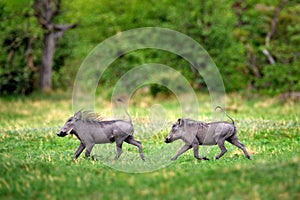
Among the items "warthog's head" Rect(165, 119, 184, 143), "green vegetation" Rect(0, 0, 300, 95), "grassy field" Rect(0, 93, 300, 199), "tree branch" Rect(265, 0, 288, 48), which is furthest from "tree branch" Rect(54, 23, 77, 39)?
"warthog's head" Rect(165, 119, 184, 143)

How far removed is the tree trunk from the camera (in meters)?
34.6

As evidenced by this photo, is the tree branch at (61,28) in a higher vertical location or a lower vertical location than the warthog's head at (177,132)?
higher

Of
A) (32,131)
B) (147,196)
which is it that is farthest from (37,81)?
(147,196)

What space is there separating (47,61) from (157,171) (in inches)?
990

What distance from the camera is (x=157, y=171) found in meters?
11.1

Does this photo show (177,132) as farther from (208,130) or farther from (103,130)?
(103,130)

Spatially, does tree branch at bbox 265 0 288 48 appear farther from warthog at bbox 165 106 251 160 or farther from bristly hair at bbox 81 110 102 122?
bristly hair at bbox 81 110 102 122

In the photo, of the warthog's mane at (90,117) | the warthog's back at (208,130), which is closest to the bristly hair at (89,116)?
the warthog's mane at (90,117)

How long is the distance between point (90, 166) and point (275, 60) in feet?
66.1

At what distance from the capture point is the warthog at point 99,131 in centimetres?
1244

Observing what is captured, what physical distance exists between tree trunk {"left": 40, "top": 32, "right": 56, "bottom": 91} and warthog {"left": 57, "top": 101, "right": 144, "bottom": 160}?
22481mm

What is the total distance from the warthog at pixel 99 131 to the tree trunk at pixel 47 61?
73.8 feet

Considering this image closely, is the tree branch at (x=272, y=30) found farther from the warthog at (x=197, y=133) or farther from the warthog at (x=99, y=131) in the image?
the warthog at (x=99, y=131)

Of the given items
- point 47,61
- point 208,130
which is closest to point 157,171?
point 208,130
